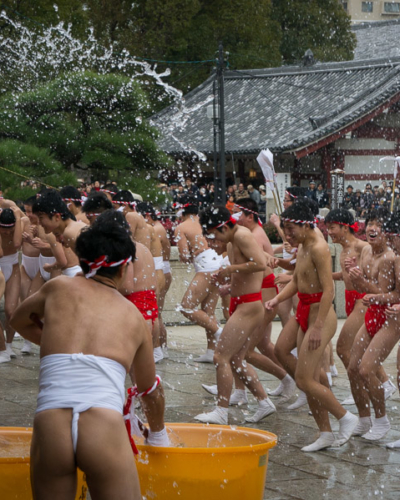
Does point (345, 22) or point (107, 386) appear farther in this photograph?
point (345, 22)

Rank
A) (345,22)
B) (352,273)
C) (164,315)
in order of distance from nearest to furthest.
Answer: (352,273) → (164,315) → (345,22)

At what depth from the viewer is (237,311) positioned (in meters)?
6.99

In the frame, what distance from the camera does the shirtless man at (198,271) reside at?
9023mm

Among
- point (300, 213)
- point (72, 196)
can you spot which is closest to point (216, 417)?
point (300, 213)

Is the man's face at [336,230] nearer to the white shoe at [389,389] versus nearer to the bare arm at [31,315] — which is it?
the white shoe at [389,389]

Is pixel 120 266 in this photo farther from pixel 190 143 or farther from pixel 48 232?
pixel 190 143

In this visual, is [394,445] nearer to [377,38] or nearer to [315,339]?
[315,339]

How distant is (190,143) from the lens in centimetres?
3206

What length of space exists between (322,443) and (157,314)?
2315mm

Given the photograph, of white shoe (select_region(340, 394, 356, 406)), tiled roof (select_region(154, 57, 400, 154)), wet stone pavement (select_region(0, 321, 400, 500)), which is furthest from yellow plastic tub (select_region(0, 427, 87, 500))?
tiled roof (select_region(154, 57, 400, 154))

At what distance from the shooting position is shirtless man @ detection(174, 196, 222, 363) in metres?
9.02

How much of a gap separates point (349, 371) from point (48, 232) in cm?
271

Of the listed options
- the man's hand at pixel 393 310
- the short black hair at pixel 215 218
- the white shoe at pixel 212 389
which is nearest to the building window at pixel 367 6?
the white shoe at pixel 212 389

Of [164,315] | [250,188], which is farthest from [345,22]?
[164,315]
